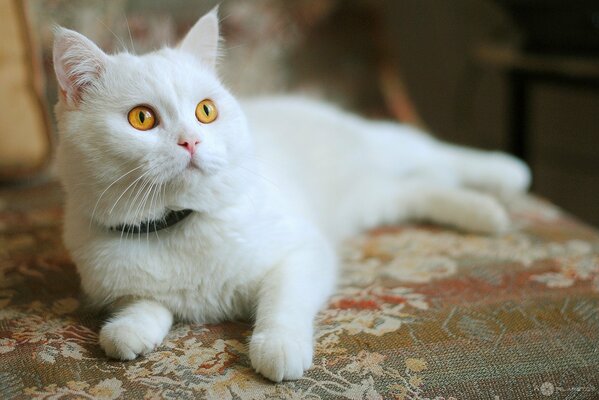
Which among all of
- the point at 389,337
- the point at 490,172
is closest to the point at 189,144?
the point at 389,337

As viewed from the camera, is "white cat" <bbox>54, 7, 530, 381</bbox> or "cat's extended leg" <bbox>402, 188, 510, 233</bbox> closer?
"white cat" <bbox>54, 7, 530, 381</bbox>

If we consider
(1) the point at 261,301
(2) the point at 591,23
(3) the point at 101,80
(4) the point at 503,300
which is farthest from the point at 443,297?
(2) the point at 591,23

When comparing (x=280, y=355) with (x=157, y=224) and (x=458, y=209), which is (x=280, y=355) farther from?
(x=458, y=209)

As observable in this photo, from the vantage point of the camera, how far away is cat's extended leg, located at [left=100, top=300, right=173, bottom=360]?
3.31 feet

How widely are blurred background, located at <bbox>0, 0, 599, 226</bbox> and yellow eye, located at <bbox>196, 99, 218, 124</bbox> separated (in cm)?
44

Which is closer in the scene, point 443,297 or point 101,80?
point 101,80

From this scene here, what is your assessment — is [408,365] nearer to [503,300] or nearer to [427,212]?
[503,300]

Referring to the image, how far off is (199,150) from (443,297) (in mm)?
631

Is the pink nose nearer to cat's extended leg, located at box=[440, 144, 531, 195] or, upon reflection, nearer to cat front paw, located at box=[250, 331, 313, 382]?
cat front paw, located at box=[250, 331, 313, 382]

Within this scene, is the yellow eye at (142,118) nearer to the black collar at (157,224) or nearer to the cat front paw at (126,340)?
the black collar at (157,224)

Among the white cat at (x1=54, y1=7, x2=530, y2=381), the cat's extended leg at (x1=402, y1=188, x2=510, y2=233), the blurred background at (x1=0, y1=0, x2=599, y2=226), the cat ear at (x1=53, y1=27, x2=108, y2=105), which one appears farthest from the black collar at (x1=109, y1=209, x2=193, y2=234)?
the cat's extended leg at (x1=402, y1=188, x2=510, y2=233)

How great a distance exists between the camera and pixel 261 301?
1117 millimetres

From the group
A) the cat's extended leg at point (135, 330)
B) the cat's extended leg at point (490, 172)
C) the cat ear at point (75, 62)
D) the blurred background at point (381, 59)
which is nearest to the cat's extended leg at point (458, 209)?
the cat's extended leg at point (490, 172)

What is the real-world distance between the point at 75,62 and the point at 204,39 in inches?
11.2
